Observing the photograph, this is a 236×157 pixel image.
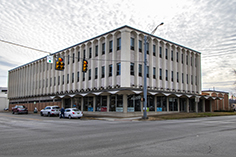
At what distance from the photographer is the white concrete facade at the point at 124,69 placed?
1296 inches

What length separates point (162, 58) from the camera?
3875cm

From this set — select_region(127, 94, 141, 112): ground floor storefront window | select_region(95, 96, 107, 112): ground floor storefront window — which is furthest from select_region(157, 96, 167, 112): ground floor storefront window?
select_region(95, 96, 107, 112): ground floor storefront window

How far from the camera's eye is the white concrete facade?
1296 inches

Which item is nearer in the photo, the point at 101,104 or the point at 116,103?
the point at 116,103

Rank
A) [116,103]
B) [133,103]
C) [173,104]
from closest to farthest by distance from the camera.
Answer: [133,103] < [116,103] < [173,104]

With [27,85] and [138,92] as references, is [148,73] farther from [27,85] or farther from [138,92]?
[27,85]

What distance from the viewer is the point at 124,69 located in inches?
1264

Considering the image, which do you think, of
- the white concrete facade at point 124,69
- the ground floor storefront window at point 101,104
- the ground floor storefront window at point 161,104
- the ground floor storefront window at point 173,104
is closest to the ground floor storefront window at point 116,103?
the white concrete facade at point 124,69

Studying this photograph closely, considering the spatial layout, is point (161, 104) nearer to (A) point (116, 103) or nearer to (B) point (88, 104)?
(A) point (116, 103)

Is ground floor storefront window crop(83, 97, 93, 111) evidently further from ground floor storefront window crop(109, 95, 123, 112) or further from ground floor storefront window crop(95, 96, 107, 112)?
ground floor storefront window crop(109, 95, 123, 112)

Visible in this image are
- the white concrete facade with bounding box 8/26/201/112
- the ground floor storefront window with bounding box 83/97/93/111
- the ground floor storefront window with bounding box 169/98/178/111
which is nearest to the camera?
the white concrete facade with bounding box 8/26/201/112

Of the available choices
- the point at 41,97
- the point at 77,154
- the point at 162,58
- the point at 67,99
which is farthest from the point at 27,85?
the point at 77,154

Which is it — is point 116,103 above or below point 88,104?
above

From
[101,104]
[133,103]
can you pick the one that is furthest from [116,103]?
[101,104]
